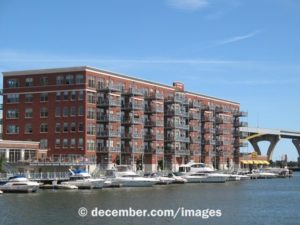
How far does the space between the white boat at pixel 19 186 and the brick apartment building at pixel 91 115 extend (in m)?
37.5

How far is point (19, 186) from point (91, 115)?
143 feet

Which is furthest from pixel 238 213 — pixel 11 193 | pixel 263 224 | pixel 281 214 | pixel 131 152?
pixel 131 152

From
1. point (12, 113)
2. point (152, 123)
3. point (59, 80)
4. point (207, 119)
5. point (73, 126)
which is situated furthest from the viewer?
point (207, 119)

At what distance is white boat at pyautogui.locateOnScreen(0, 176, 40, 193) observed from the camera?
9056cm

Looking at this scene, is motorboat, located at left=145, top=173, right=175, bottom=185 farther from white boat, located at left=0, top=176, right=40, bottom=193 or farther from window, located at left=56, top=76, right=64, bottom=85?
white boat, located at left=0, top=176, right=40, bottom=193

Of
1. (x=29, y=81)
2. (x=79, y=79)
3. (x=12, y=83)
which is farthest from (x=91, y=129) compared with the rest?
(x=12, y=83)

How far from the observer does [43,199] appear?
254 feet

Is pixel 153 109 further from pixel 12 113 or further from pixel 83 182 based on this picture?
pixel 83 182

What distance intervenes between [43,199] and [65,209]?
13.6 m

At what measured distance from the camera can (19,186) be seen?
298 feet

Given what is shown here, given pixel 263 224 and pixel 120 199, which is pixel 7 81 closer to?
pixel 120 199

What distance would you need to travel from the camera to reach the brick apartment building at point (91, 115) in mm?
131625

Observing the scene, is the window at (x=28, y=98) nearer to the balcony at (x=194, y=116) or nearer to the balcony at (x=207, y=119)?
the balcony at (x=194, y=116)

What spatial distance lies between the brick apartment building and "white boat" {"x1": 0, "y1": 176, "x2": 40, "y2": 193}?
3746 cm
